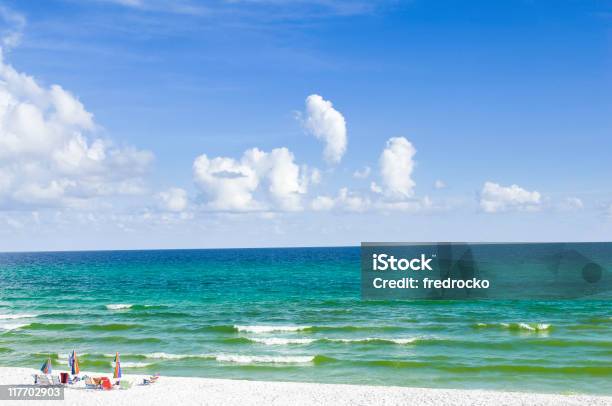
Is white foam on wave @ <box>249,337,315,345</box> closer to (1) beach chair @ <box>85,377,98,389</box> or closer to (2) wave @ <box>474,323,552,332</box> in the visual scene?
(1) beach chair @ <box>85,377,98,389</box>

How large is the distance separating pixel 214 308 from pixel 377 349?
846 inches

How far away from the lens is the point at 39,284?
77.4 meters

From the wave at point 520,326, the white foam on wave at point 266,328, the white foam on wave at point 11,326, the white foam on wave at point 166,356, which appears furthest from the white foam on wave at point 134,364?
the wave at point 520,326

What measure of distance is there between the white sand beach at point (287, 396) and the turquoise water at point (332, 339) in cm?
203

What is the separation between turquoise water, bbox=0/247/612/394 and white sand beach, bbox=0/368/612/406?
79.8 inches

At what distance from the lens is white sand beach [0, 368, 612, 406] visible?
20.7 meters

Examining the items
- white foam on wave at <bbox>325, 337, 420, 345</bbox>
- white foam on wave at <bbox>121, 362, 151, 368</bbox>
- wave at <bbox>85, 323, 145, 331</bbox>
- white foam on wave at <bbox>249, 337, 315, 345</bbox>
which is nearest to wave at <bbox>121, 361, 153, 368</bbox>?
white foam on wave at <bbox>121, 362, 151, 368</bbox>

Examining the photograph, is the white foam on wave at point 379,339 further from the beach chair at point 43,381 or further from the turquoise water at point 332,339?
the beach chair at point 43,381

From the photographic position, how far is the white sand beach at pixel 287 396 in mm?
20688

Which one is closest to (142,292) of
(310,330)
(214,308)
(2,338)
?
(214,308)

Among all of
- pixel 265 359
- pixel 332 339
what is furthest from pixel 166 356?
pixel 332 339

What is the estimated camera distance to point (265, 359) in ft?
94.1

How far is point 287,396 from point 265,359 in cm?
724

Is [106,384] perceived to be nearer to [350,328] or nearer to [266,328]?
[266,328]
